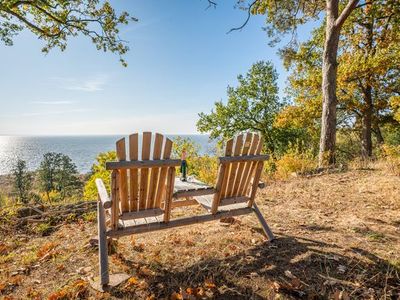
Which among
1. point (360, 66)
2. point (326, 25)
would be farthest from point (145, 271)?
point (360, 66)

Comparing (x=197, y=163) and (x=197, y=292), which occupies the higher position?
(x=197, y=292)

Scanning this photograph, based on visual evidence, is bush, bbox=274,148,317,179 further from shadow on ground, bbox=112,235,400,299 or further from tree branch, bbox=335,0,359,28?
shadow on ground, bbox=112,235,400,299

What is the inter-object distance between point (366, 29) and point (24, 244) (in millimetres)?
16657

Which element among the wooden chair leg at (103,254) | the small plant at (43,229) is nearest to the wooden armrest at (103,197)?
the wooden chair leg at (103,254)

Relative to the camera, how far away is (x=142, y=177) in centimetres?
255

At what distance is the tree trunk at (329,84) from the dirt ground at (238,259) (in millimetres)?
3561

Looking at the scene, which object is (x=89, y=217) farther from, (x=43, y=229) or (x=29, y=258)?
(x=29, y=258)

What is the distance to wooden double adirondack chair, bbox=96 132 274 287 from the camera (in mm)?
2410

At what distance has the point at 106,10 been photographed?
9922 millimetres

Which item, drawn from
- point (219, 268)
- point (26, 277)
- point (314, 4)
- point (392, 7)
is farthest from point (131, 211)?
point (392, 7)

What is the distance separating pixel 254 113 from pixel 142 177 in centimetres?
2013

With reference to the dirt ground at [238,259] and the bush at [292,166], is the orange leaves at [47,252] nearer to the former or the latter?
the dirt ground at [238,259]

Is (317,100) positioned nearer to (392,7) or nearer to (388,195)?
(392,7)

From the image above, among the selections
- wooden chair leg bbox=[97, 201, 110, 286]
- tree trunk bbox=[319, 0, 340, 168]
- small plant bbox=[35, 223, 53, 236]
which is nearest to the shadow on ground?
wooden chair leg bbox=[97, 201, 110, 286]
